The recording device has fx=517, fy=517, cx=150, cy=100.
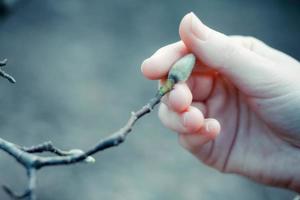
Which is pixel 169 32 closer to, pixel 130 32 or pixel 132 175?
pixel 130 32

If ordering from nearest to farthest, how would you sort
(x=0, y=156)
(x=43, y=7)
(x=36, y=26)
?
1. (x=0, y=156)
2. (x=36, y=26)
3. (x=43, y=7)

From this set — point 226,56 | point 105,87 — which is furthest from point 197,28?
point 105,87

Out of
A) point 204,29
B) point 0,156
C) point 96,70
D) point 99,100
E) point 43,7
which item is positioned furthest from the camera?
point 43,7

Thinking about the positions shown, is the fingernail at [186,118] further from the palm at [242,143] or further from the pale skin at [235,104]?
the palm at [242,143]

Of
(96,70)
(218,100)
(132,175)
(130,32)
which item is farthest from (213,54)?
(130,32)

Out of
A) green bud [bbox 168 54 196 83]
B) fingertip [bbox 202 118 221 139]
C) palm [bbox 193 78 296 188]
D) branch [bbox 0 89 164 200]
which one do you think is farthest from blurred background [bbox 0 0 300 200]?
branch [bbox 0 89 164 200]

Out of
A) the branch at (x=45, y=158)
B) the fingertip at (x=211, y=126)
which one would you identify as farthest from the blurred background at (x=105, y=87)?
the branch at (x=45, y=158)

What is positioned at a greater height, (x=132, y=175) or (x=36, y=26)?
(x=36, y=26)
